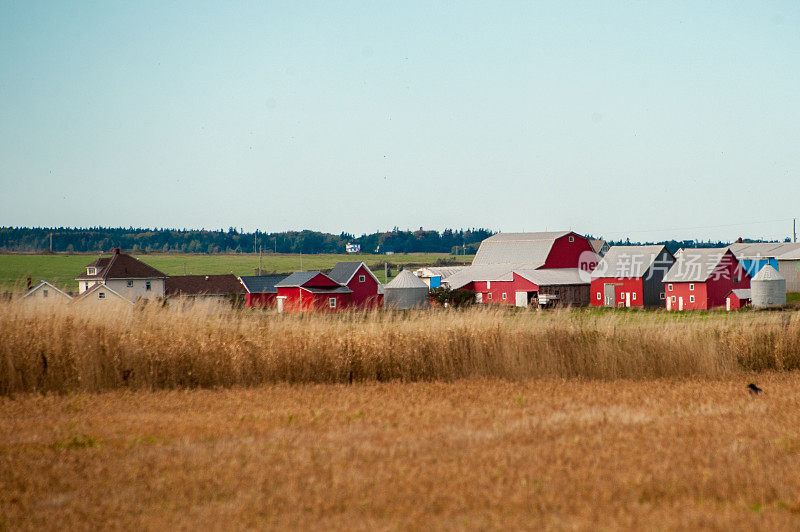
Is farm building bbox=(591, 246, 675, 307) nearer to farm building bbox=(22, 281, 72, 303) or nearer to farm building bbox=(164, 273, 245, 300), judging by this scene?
farm building bbox=(164, 273, 245, 300)

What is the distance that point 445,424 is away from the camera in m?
8.94

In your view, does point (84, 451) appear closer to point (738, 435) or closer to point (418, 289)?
point (738, 435)

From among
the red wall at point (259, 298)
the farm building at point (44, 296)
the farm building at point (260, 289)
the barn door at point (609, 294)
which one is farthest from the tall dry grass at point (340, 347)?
the farm building at point (260, 289)

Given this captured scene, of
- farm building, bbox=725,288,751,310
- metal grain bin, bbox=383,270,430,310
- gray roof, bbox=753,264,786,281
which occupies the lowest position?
farm building, bbox=725,288,751,310

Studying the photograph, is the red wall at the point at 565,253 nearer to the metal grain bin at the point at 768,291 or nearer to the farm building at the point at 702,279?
the farm building at the point at 702,279

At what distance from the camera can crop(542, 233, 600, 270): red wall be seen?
6650 cm

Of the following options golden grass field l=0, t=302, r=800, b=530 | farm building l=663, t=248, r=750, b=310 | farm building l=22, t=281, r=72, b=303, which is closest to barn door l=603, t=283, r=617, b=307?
farm building l=663, t=248, r=750, b=310

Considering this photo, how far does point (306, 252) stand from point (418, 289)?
108080 millimetres

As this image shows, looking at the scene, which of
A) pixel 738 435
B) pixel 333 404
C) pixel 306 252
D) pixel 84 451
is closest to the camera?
pixel 84 451

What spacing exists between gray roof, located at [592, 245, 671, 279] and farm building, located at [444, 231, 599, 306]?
2895 millimetres

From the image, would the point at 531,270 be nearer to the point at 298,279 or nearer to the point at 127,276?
the point at 298,279

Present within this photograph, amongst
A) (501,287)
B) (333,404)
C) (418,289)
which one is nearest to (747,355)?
(333,404)

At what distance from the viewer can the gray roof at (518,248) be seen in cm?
6675

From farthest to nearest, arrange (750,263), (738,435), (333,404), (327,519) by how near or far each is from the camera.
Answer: (750,263) → (333,404) → (738,435) → (327,519)
